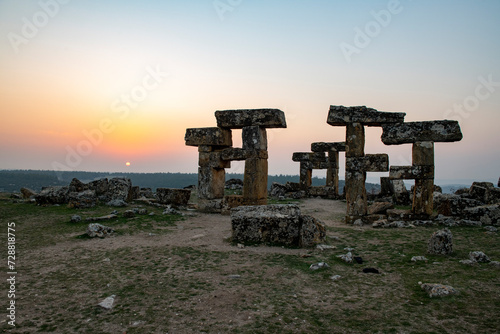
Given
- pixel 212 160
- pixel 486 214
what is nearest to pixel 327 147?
pixel 212 160

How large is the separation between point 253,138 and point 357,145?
391cm

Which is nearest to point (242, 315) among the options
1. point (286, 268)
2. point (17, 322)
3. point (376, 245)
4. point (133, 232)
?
point (286, 268)

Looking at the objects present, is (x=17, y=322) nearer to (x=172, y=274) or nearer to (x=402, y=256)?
(x=172, y=274)

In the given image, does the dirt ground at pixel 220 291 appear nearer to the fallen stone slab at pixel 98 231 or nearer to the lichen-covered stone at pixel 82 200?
the fallen stone slab at pixel 98 231

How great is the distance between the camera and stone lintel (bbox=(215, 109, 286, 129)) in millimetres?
12617

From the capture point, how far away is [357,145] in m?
11.7

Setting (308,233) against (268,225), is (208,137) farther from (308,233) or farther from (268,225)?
(308,233)

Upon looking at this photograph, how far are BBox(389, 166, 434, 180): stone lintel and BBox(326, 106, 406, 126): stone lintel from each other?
1.70 metres

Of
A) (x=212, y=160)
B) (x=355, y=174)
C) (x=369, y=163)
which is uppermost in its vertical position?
(x=212, y=160)

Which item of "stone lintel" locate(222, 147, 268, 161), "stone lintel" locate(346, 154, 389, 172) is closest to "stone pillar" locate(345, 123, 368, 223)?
"stone lintel" locate(346, 154, 389, 172)

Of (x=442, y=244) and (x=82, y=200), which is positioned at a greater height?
(x=82, y=200)

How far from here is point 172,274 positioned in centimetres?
582

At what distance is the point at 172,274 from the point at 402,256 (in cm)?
461

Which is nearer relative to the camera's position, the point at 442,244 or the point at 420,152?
the point at 442,244
